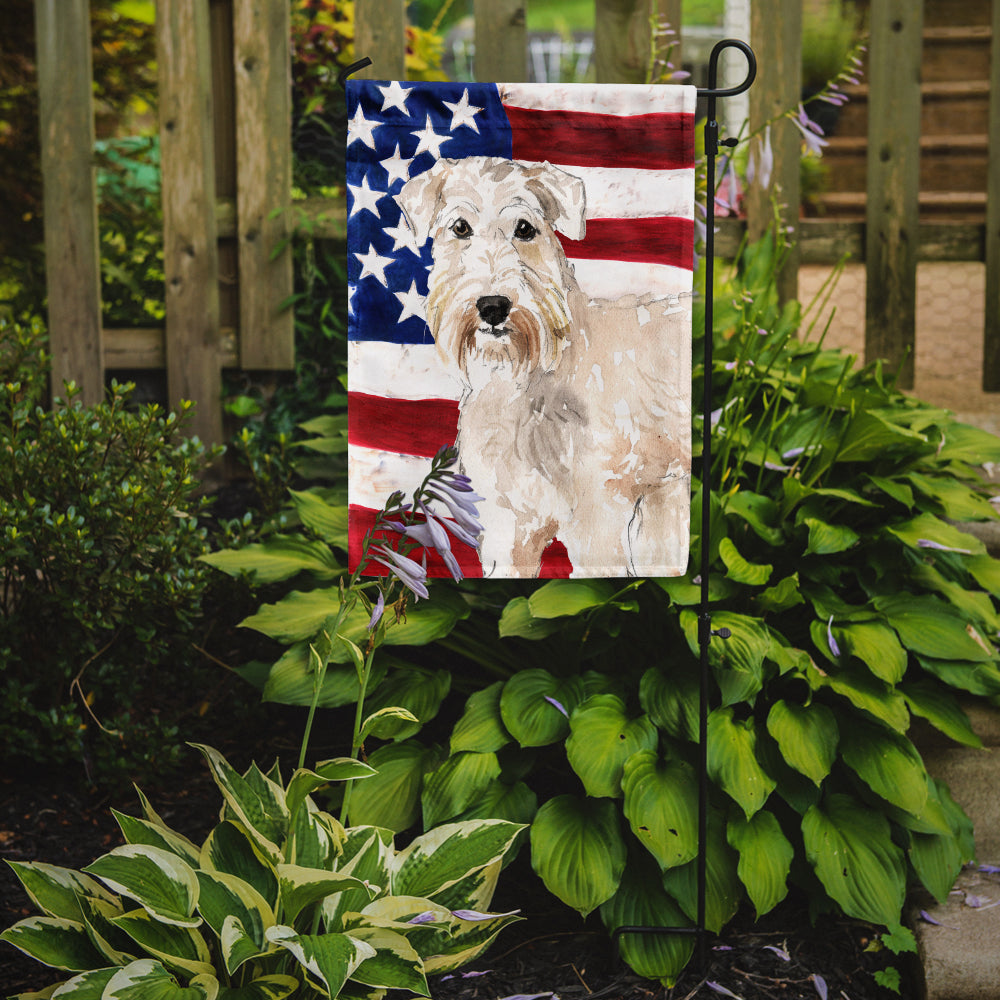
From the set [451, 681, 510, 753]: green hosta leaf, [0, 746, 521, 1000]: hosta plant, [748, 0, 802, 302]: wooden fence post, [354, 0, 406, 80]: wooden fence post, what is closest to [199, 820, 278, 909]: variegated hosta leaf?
[0, 746, 521, 1000]: hosta plant

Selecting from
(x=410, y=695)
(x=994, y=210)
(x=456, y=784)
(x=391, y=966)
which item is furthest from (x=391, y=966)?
(x=994, y=210)

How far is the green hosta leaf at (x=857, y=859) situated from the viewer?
1.95 meters

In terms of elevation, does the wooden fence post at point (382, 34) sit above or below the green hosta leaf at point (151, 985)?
above

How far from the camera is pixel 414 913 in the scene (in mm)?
1674

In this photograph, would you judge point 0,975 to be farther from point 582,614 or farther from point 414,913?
point 582,614

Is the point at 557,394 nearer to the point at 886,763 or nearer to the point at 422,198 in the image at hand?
the point at 422,198

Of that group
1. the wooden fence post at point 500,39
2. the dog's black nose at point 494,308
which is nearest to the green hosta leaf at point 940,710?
the dog's black nose at point 494,308

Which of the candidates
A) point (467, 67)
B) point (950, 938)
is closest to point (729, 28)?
point (467, 67)

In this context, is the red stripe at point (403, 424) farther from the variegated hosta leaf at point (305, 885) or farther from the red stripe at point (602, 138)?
the variegated hosta leaf at point (305, 885)

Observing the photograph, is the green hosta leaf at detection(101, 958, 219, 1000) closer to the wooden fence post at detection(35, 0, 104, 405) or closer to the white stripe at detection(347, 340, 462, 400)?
the white stripe at detection(347, 340, 462, 400)

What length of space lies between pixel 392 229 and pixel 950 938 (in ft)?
5.79

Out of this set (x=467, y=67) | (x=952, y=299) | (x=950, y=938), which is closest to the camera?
(x=950, y=938)

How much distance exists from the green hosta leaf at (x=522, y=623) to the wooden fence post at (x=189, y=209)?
1786 mm

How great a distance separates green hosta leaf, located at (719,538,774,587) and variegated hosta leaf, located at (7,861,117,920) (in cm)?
135
